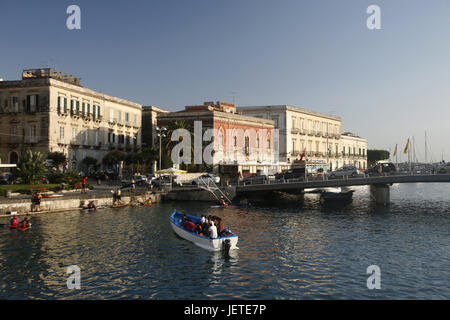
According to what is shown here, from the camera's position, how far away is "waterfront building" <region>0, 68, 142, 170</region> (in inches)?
2290

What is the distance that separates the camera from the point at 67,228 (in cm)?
3294

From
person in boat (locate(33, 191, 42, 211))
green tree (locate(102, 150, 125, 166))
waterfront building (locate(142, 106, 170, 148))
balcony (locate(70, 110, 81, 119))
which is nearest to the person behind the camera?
person in boat (locate(33, 191, 42, 211))

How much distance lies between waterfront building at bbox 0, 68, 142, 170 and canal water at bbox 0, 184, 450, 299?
23.3m

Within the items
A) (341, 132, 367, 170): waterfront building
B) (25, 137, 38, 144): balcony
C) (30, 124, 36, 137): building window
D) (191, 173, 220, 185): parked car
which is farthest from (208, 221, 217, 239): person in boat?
(341, 132, 367, 170): waterfront building

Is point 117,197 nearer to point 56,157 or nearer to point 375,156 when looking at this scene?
point 56,157

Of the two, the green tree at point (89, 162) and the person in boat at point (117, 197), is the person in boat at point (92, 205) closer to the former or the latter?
the person in boat at point (117, 197)

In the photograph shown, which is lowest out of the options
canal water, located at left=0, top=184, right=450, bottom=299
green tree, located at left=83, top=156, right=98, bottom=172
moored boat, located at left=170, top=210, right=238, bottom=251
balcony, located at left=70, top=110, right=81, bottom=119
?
canal water, located at left=0, top=184, right=450, bottom=299

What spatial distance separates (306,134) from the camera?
101 metres

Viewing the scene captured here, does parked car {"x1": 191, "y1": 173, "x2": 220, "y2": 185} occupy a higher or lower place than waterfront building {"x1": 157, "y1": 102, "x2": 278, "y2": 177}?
lower

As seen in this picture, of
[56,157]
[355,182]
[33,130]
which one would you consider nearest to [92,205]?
[56,157]

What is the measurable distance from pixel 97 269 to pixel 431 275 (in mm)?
19072

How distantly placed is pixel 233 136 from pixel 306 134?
32.4 meters

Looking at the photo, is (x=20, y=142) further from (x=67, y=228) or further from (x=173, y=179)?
(x=67, y=228)

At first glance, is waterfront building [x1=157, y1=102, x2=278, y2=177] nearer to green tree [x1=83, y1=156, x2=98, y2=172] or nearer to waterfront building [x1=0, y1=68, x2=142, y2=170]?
waterfront building [x1=0, y1=68, x2=142, y2=170]
